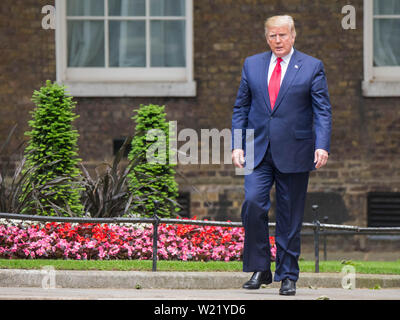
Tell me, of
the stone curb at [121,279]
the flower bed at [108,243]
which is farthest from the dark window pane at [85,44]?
the stone curb at [121,279]

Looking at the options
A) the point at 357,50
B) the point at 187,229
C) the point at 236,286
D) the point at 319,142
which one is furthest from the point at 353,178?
→ the point at 319,142

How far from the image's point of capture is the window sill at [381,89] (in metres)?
13.0

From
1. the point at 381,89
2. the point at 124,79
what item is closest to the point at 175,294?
the point at 124,79

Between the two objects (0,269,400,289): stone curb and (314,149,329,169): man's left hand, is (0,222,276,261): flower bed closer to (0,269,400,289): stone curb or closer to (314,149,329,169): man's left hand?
(0,269,400,289): stone curb

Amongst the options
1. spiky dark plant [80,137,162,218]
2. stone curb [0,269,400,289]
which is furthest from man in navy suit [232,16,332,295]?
spiky dark plant [80,137,162,218]

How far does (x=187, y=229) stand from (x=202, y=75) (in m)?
3.57

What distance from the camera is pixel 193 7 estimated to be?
13109 mm

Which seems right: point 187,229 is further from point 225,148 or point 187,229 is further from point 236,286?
point 225,148

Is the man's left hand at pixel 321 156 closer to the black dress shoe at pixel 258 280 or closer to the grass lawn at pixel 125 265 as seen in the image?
the black dress shoe at pixel 258 280

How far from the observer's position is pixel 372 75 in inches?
519

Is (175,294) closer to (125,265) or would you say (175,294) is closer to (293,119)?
(125,265)

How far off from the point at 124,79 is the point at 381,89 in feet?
11.8

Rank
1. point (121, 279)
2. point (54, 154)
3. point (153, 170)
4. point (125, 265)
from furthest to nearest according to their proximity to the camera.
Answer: point (153, 170), point (54, 154), point (125, 265), point (121, 279)

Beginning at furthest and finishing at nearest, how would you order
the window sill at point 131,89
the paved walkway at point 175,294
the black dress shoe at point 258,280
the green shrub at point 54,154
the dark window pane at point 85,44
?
1. the dark window pane at point 85,44
2. the window sill at point 131,89
3. the green shrub at point 54,154
4. the black dress shoe at point 258,280
5. the paved walkway at point 175,294
